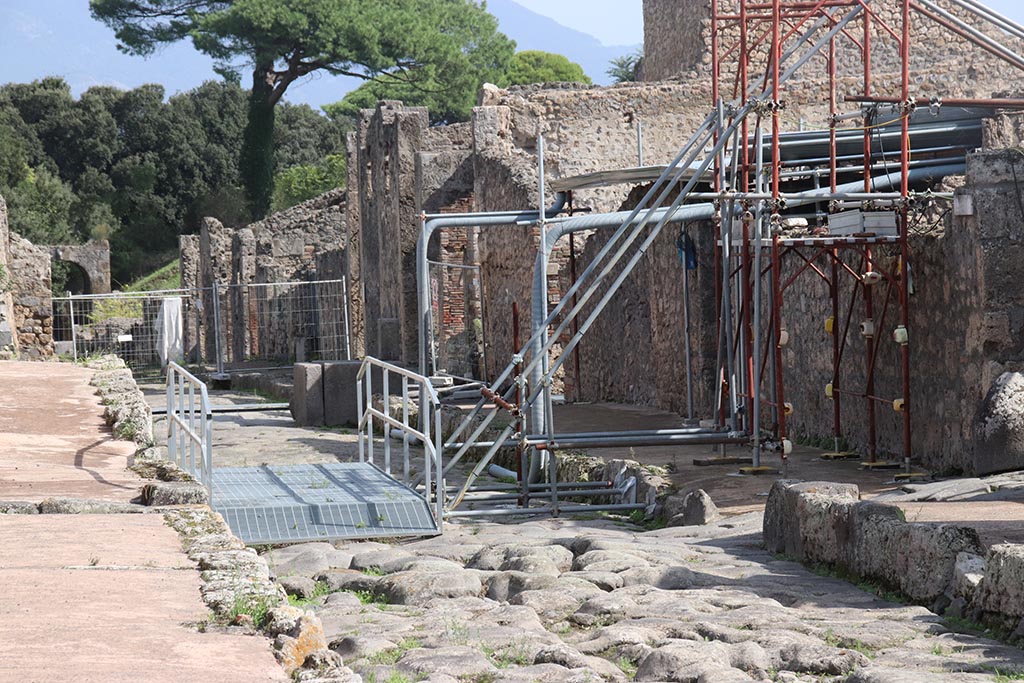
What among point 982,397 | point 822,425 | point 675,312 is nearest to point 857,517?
point 982,397

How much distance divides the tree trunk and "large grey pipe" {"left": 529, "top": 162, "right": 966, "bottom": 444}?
3462cm

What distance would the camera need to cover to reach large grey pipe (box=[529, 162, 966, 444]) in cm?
1058

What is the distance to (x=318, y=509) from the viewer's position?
8.78 m

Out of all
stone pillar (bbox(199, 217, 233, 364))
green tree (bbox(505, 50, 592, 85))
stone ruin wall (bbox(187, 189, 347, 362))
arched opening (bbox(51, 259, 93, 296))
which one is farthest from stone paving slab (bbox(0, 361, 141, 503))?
green tree (bbox(505, 50, 592, 85))

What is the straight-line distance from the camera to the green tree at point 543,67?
195ft

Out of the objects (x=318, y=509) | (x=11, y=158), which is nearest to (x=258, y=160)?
(x=11, y=158)

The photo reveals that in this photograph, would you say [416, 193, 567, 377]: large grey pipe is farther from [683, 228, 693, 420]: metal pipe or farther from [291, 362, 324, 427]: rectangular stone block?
[291, 362, 324, 427]: rectangular stone block

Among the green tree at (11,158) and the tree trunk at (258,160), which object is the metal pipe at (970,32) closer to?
the tree trunk at (258,160)

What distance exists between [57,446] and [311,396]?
7545 millimetres

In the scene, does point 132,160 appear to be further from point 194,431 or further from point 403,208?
point 194,431

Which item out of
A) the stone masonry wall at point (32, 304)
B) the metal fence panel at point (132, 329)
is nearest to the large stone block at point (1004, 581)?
the stone masonry wall at point (32, 304)

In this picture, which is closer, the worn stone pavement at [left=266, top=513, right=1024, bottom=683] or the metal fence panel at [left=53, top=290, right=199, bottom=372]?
the worn stone pavement at [left=266, top=513, right=1024, bottom=683]

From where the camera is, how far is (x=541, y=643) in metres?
5.53

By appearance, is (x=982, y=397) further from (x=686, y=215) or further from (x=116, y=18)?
(x=116, y=18)
